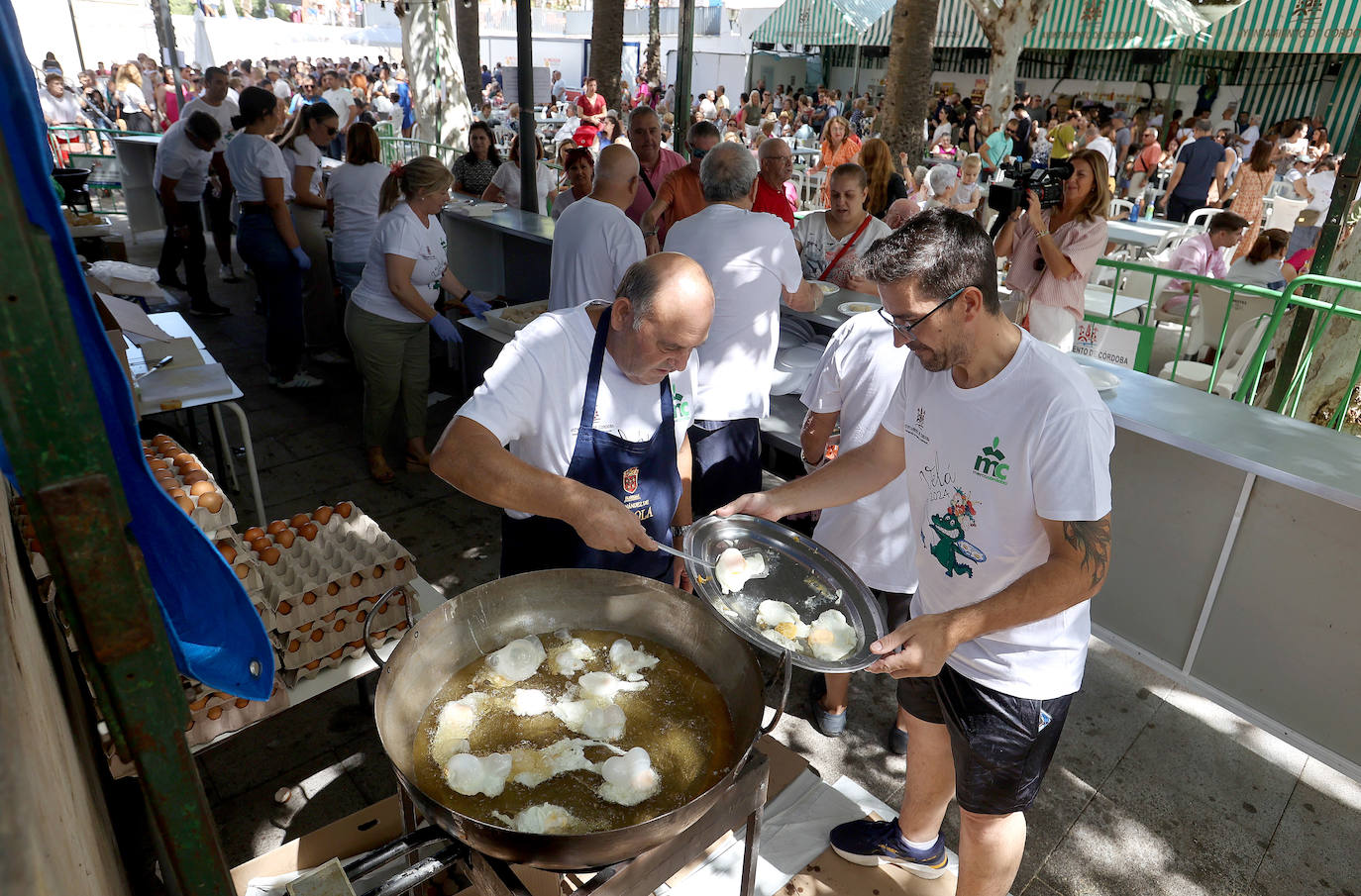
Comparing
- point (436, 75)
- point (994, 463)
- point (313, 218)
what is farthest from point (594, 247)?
point (436, 75)

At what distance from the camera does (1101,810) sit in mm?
3186

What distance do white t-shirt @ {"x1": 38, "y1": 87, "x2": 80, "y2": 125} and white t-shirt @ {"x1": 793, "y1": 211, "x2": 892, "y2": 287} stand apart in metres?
13.2

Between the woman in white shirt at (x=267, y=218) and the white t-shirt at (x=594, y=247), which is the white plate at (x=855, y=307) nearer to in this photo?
the white t-shirt at (x=594, y=247)

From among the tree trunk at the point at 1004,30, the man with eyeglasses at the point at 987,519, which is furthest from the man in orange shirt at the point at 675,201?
the tree trunk at the point at 1004,30

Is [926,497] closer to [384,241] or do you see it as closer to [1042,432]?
[1042,432]

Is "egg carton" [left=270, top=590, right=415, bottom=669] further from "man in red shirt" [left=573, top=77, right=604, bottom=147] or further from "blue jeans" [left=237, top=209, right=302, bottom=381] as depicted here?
"man in red shirt" [left=573, top=77, right=604, bottom=147]

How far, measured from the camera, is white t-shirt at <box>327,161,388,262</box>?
18.9 ft

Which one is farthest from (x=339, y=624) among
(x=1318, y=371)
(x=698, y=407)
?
(x=1318, y=371)

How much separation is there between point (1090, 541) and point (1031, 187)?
13.0ft

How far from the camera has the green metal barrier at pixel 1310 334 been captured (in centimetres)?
430

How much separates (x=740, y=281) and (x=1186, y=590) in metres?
2.36

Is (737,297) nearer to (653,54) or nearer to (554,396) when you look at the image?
(554,396)

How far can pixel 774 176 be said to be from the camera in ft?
18.0

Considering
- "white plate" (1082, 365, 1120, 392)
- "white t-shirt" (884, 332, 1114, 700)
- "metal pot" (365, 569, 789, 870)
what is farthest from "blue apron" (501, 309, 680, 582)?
"white plate" (1082, 365, 1120, 392)
